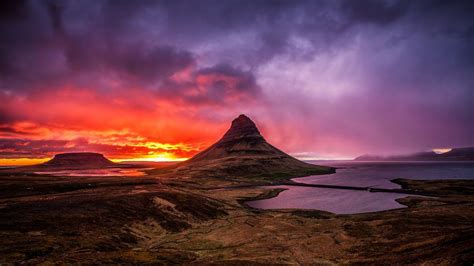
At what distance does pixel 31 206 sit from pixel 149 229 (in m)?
30.7

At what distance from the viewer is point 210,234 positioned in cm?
5678

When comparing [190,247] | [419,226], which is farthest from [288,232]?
[419,226]

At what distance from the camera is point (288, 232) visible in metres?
56.3

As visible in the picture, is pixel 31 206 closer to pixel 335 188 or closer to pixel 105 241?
pixel 105 241

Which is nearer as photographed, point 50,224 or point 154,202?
point 50,224

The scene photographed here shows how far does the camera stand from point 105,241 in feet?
152

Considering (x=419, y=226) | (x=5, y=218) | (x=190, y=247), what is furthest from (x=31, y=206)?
(x=419, y=226)

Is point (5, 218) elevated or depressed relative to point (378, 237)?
elevated

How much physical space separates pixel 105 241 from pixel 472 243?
53.4 metres

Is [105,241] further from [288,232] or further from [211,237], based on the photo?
[288,232]

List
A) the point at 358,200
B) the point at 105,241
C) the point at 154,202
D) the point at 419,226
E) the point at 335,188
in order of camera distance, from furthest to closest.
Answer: the point at 335,188
the point at 358,200
the point at 154,202
the point at 419,226
the point at 105,241

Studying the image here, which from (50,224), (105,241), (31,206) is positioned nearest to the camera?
(105,241)

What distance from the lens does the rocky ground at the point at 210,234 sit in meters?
36.2

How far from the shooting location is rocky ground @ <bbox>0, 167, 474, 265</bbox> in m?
36.2
